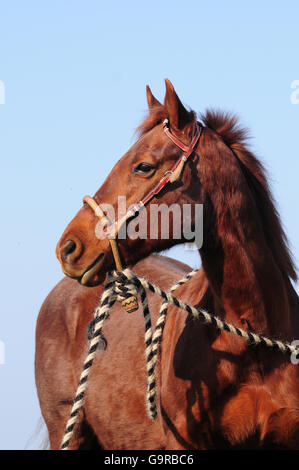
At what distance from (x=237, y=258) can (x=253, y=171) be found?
612 millimetres

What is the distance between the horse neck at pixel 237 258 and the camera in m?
4.43

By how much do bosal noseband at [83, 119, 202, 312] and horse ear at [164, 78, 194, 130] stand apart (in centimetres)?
7

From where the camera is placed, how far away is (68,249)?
14.1 ft

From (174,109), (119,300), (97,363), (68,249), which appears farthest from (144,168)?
(97,363)

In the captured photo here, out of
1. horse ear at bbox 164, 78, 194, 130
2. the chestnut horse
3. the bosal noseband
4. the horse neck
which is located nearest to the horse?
the chestnut horse

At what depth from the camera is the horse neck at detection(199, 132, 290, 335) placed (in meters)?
4.43

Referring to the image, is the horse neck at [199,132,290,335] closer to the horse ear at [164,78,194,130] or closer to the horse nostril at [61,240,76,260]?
the horse ear at [164,78,194,130]

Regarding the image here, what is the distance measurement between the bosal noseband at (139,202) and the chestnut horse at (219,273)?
2 centimetres

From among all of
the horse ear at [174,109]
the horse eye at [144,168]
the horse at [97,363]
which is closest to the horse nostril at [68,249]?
the horse eye at [144,168]

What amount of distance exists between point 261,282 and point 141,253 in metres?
0.69

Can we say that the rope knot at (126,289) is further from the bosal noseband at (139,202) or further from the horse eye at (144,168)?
the horse eye at (144,168)

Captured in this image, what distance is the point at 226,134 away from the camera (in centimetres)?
478

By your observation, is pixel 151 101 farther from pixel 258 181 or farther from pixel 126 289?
pixel 126 289
